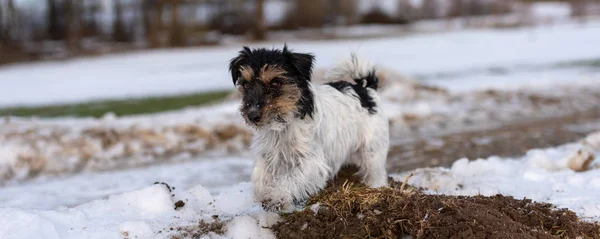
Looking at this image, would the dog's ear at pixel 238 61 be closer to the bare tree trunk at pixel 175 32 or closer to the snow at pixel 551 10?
the bare tree trunk at pixel 175 32

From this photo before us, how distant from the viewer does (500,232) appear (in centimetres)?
426

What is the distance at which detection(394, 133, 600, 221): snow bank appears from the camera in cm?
577

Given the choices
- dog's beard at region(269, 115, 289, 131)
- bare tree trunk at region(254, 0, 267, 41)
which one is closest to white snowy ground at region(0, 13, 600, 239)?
dog's beard at region(269, 115, 289, 131)

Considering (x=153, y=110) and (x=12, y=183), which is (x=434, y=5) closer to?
(x=153, y=110)

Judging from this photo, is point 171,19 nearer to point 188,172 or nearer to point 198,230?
point 188,172

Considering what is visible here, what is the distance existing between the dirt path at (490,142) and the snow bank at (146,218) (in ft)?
10.8

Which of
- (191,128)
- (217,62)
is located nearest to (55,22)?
(217,62)

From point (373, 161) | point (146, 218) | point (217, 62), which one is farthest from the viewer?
point (217, 62)

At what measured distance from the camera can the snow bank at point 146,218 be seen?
15.8 ft

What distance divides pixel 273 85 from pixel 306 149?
2.16 ft

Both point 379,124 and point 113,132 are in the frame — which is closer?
point 379,124

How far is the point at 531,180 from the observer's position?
21.6 ft

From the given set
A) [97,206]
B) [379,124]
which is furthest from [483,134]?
[97,206]

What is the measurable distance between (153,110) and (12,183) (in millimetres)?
6775
